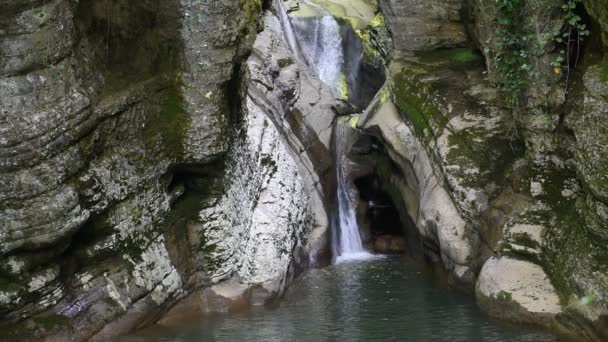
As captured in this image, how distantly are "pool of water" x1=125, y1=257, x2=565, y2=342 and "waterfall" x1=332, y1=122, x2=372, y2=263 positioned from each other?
7.48ft

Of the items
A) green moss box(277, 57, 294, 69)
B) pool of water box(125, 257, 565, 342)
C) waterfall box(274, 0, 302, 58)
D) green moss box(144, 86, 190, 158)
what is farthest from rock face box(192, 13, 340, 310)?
green moss box(144, 86, 190, 158)

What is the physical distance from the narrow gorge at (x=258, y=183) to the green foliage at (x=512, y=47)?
0.11ft

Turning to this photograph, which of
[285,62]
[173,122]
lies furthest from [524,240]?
[285,62]

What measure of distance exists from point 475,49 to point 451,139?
2.28 metres

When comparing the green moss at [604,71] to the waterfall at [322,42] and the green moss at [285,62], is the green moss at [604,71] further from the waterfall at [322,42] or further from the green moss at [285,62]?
the waterfall at [322,42]

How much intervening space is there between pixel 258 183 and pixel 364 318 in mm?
3352

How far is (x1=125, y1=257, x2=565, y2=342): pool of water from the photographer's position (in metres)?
9.54

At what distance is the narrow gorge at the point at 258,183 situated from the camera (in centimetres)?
876

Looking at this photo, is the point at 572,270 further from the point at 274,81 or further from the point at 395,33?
the point at 274,81

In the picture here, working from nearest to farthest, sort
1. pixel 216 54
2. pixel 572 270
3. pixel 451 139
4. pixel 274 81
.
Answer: pixel 572 270
pixel 216 54
pixel 451 139
pixel 274 81

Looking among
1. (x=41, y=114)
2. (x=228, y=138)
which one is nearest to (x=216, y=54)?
(x=228, y=138)

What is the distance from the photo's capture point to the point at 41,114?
862 centimetres

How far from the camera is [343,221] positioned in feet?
52.9

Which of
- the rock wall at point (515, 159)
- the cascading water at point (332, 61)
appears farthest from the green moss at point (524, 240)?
the cascading water at point (332, 61)
